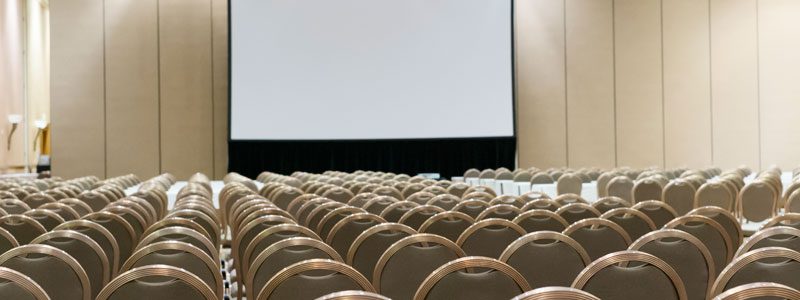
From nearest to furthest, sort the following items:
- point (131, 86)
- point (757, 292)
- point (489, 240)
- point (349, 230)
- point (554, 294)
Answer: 1. point (554, 294)
2. point (757, 292)
3. point (489, 240)
4. point (349, 230)
5. point (131, 86)

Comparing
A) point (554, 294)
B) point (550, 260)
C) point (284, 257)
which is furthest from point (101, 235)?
point (554, 294)

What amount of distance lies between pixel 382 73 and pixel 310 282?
17.5 metres

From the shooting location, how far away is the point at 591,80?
2180 cm

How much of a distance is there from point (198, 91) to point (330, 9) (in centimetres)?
382

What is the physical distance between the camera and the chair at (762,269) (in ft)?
11.2

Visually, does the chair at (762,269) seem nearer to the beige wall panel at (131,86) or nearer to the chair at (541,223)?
the chair at (541,223)

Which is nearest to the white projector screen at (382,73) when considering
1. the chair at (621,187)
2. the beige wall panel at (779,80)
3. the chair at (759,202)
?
the beige wall panel at (779,80)

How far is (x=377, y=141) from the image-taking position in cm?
2078

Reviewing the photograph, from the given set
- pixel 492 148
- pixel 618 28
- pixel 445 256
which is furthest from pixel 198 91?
pixel 445 256

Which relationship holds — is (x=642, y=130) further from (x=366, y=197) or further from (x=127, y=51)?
(x=366, y=197)

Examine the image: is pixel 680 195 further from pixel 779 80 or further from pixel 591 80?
pixel 779 80

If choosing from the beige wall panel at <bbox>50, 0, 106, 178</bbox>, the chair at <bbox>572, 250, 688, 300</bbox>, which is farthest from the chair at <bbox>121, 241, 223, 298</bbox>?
the beige wall panel at <bbox>50, 0, 106, 178</bbox>

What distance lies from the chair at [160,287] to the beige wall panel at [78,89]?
737 inches

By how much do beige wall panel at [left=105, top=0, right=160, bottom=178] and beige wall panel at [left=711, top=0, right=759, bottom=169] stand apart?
1370 cm
